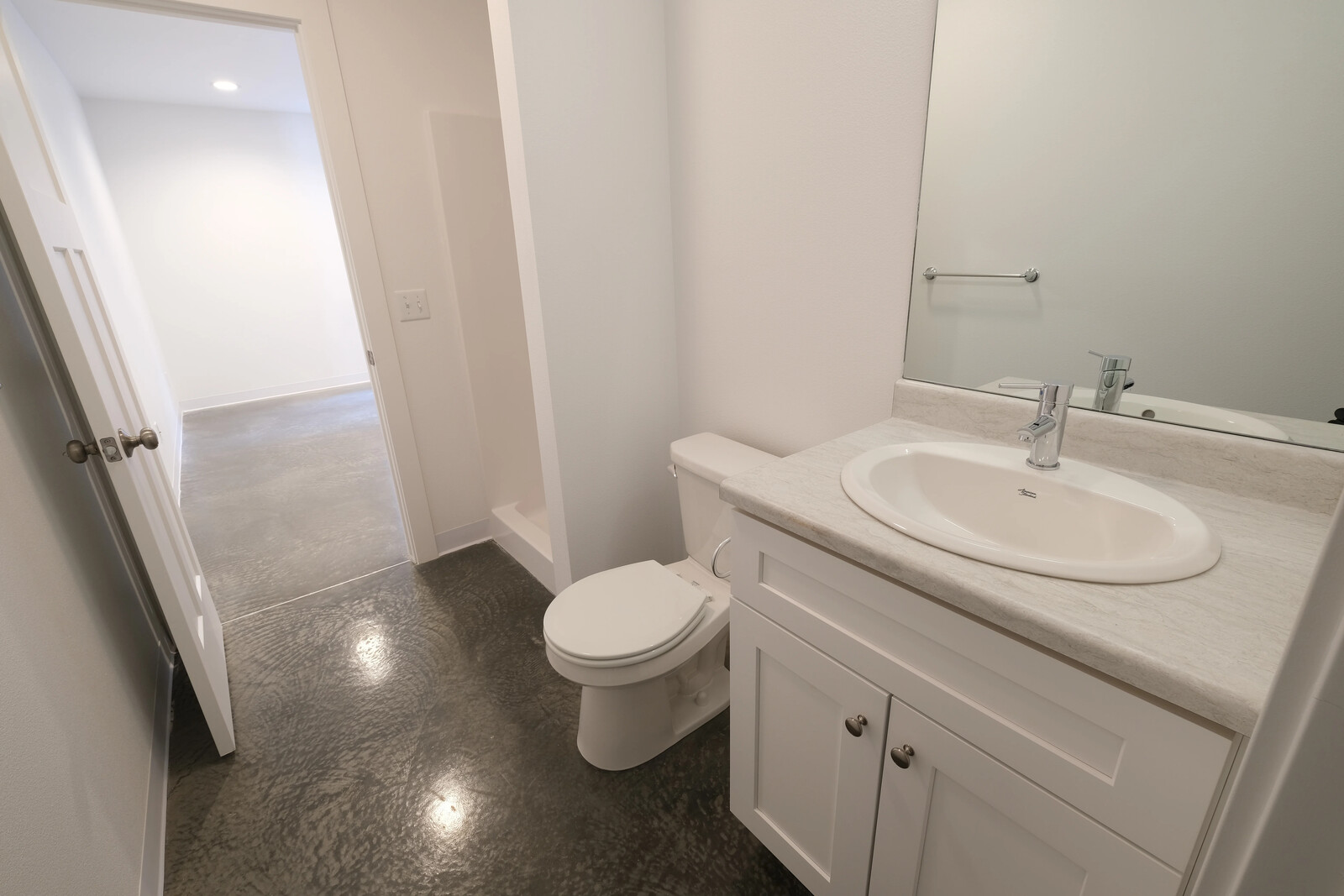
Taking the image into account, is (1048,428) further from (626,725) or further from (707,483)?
(626,725)

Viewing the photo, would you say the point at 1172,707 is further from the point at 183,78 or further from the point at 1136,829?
the point at 183,78

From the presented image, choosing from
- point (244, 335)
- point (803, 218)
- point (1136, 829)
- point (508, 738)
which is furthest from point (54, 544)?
point (244, 335)

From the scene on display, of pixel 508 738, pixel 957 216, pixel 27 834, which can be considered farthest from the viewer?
pixel 508 738

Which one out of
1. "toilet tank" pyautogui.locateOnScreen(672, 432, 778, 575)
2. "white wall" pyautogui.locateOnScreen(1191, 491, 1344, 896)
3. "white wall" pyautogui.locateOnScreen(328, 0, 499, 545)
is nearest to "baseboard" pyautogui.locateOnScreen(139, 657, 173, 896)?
"white wall" pyautogui.locateOnScreen(328, 0, 499, 545)

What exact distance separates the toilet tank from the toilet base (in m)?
0.38

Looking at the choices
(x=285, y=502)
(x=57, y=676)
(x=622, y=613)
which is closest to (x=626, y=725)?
→ (x=622, y=613)

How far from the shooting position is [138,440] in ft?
4.54

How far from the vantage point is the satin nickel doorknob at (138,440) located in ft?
4.33

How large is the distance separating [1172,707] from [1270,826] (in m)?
0.34

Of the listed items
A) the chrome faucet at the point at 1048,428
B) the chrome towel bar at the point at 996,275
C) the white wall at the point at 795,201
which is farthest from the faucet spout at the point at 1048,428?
the white wall at the point at 795,201

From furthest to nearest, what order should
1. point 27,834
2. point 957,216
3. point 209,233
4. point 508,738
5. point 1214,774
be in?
point 209,233 < point 508,738 < point 957,216 < point 27,834 < point 1214,774

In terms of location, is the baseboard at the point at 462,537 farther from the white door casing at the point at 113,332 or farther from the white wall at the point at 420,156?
the white door casing at the point at 113,332

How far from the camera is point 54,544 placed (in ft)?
3.92

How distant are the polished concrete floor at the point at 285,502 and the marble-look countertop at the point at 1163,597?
7.73ft
